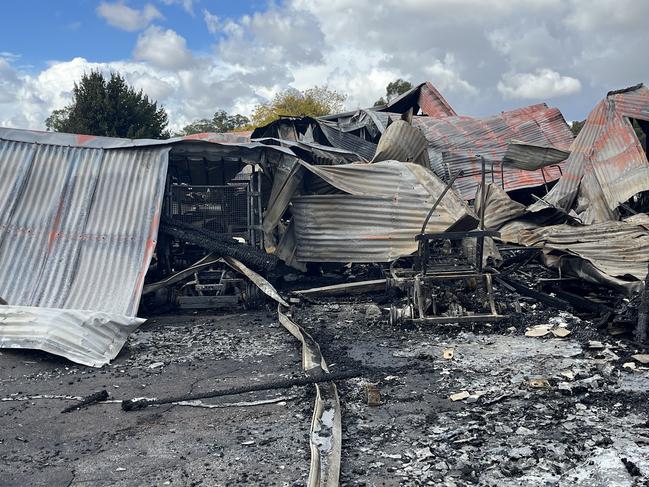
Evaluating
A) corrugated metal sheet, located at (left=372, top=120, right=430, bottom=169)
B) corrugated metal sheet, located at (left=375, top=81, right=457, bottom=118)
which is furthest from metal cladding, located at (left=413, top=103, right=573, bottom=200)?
corrugated metal sheet, located at (left=372, top=120, right=430, bottom=169)

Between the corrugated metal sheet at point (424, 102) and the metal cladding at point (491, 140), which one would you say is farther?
the corrugated metal sheet at point (424, 102)

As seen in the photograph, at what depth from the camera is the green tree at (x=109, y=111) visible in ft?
99.7

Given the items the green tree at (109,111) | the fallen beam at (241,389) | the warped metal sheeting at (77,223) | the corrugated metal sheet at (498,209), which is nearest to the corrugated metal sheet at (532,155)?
the corrugated metal sheet at (498,209)

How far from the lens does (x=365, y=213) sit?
9875 millimetres

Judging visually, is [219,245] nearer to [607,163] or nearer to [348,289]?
[348,289]

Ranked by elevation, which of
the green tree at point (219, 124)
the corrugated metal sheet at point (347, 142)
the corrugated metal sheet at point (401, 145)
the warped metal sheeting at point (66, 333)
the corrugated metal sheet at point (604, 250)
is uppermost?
the green tree at point (219, 124)

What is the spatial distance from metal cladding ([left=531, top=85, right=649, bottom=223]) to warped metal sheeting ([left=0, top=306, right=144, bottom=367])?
8286 mm

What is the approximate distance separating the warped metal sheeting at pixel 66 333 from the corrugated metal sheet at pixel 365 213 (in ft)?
12.9

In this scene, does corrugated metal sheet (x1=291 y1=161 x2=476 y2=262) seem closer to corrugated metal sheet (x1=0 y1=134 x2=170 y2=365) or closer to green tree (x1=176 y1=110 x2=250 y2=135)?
corrugated metal sheet (x1=0 y1=134 x2=170 y2=365)

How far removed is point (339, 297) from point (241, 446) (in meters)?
5.60

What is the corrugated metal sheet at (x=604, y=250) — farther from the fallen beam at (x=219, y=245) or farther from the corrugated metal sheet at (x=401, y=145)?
the fallen beam at (x=219, y=245)

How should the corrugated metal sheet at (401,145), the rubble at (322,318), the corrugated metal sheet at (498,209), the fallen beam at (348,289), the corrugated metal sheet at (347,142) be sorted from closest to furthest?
Answer: 1. the rubble at (322,318)
2. the fallen beam at (348,289)
3. the corrugated metal sheet at (498,209)
4. the corrugated metal sheet at (401,145)
5. the corrugated metal sheet at (347,142)

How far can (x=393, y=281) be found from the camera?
8453 mm

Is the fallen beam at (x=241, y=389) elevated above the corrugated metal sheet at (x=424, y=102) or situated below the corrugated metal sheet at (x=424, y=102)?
below
